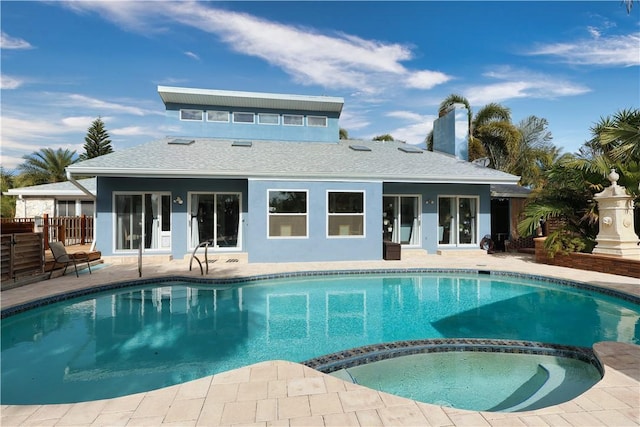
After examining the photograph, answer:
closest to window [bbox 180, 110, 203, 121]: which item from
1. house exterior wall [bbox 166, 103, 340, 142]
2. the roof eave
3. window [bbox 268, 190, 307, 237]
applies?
house exterior wall [bbox 166, 103, 340, 142]

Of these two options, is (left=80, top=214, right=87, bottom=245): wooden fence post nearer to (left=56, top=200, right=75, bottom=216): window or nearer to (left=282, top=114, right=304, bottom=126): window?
(left=56, top=200, right=75, bottom=216): window

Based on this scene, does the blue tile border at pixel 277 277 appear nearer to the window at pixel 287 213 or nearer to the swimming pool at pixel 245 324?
the swimming pool at pixel 245 324

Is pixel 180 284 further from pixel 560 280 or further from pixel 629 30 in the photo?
pixel 629 30

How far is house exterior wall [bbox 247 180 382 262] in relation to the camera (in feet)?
38.3

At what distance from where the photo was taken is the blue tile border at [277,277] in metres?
7.15

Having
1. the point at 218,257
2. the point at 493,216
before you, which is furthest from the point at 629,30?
the point at 218,257

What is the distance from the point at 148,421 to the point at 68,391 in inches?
79.4

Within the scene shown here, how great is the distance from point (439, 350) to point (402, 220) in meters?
9.41

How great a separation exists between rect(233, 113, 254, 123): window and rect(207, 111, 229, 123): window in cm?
42

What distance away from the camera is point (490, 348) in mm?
4969

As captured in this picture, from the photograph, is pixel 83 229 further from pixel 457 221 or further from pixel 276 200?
pixel 457 221

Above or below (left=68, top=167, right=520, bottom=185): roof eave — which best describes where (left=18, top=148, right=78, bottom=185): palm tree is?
above

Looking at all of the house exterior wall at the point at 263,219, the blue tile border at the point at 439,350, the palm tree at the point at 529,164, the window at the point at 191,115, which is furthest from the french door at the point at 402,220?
the window at the point at 191,115

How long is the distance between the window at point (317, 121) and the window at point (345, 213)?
5.93 meters
